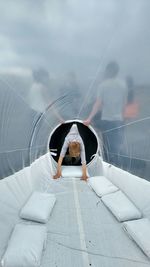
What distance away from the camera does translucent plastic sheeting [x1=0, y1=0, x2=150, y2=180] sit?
1.65 m

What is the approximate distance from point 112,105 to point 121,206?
1.27 metres

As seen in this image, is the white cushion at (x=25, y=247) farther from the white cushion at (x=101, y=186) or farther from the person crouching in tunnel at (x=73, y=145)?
the person crouching in tunnel at (x=73, y=145)

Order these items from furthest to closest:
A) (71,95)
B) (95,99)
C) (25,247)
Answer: (71,95) < (95,99) < (25,247)

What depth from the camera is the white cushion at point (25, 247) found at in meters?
1.47

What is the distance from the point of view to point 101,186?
330 cm

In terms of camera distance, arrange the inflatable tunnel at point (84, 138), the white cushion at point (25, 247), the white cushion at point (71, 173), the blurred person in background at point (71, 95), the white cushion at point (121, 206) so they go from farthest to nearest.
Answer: the inflatable tunnel at point (84, 138) → the white cushion at point (71, 173) → the blurred person in background at point (71, 95) → the white cushion at point (121, 206) → the white cushion at point (25, 247)

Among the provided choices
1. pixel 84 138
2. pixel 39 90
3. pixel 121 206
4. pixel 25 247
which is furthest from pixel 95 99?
pixel 84 138

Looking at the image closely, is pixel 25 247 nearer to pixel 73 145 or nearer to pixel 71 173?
pixel 71 173

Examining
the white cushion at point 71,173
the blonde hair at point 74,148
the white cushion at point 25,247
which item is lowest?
the white cushion at point 25,247

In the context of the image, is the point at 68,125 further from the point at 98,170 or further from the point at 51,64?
the point at 51,64

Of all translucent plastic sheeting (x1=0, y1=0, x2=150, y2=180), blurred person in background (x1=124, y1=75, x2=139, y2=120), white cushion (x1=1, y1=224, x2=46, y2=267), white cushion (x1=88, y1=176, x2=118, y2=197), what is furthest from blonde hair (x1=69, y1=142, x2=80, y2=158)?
white cushion (x1=1, y1=224, x2=46, y2=267)

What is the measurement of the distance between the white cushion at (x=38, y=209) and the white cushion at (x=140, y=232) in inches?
30.9

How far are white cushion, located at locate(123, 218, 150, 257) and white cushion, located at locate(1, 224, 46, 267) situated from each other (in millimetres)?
727

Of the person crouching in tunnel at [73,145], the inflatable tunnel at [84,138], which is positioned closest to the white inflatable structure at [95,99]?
the person crouching in tunnel at [73,145]
